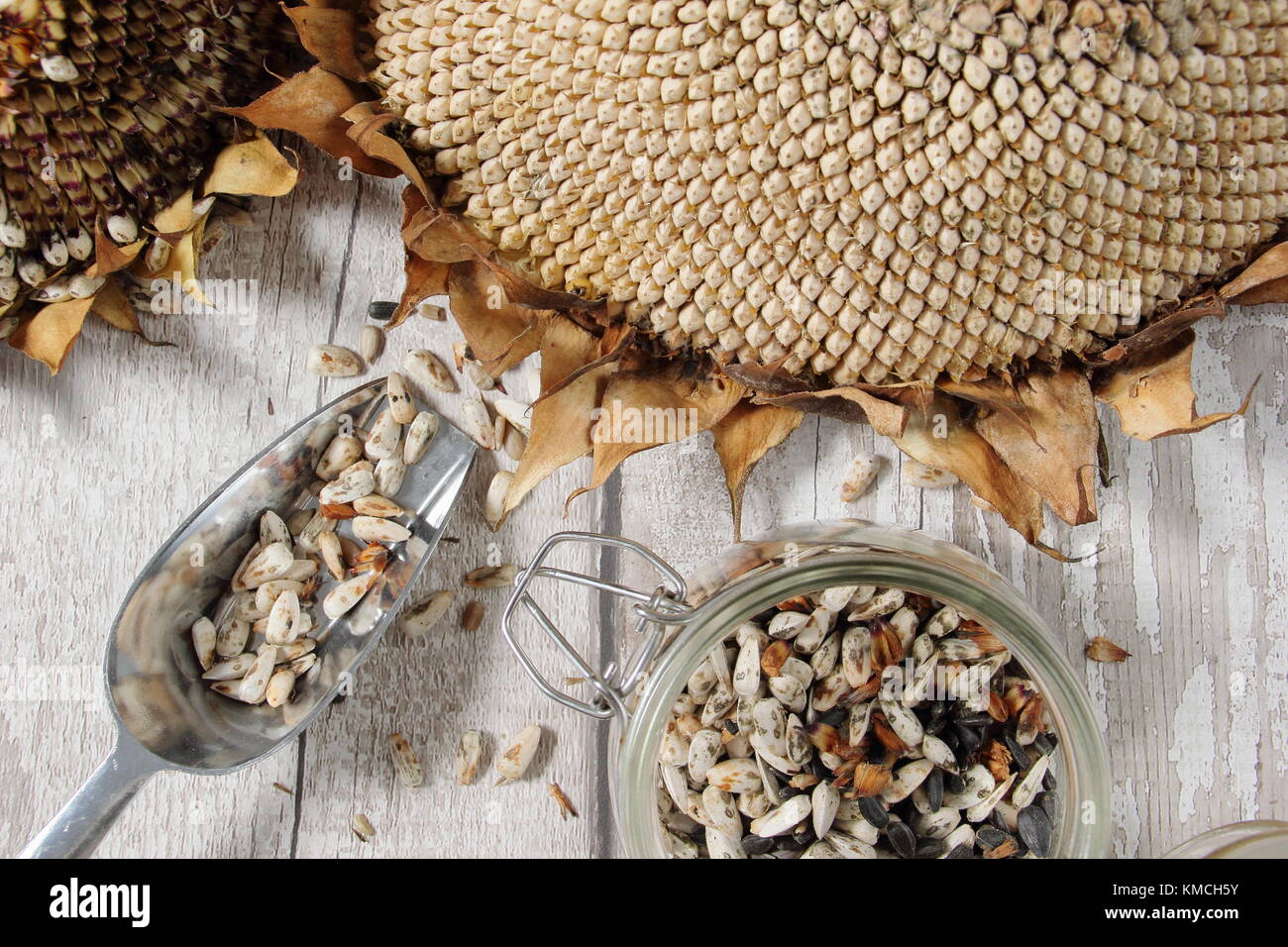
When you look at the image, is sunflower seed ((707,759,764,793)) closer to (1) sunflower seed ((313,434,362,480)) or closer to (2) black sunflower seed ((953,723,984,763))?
(2) black sunflower seed ((953,723,984,763))

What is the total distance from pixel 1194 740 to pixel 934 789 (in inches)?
9.2

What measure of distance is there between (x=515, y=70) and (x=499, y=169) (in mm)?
62

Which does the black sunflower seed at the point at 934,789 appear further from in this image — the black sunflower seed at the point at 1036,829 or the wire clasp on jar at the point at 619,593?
the wire clasp on jar at the point at 619,593

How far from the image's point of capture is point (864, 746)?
0.75 metres

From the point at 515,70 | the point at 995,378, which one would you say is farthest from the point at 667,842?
the point at 515,70

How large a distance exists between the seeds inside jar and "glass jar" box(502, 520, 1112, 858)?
0.10 feet

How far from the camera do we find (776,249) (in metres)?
0.65

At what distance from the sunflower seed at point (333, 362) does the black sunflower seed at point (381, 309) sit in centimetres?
3

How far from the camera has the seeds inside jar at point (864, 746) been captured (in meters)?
0.75

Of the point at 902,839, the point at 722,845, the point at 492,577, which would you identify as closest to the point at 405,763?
the point at 492,577

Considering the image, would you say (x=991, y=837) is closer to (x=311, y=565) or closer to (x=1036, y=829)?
(x=1036, y=829)

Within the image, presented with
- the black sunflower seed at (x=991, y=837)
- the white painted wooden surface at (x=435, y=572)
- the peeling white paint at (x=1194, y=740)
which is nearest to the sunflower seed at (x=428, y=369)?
the white painted wooden surface at (x=435, y=572)

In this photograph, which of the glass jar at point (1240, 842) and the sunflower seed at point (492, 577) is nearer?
the glass jar at point (1240, 842)
